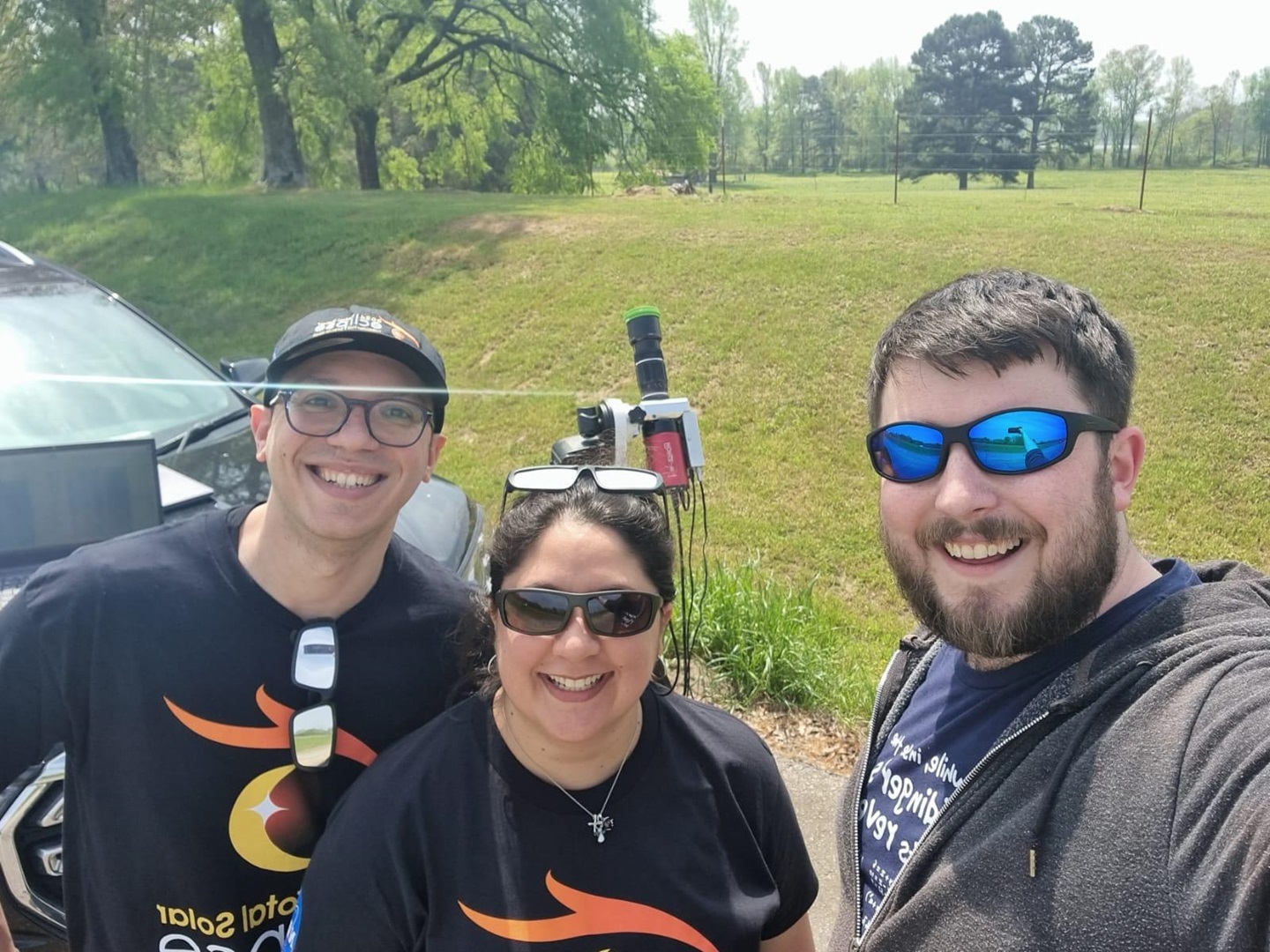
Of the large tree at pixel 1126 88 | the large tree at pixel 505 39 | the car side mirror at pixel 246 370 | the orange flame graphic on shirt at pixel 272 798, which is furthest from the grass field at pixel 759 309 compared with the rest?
the large tree at pixel 1126 88

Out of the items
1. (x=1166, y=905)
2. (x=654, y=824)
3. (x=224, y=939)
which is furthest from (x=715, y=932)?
(x=224, y=939)

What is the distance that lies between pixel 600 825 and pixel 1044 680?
2.46 feet

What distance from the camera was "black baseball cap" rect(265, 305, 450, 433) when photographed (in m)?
1.86

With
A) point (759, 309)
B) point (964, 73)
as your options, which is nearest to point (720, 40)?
point (964, 73)

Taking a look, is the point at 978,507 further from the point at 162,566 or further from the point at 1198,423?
the point at 1198,423

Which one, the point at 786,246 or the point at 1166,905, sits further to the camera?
the point at 786,246

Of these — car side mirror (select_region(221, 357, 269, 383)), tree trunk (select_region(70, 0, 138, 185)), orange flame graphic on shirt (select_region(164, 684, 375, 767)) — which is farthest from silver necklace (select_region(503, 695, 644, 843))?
tree trunk (select_region(70, 0, 138, 185))

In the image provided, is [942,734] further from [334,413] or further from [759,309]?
[759,309]

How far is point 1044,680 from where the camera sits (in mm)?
1515

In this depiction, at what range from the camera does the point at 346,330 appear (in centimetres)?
185

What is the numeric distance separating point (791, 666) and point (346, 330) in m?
2.89

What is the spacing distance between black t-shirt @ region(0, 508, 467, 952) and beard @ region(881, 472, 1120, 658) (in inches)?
42.7

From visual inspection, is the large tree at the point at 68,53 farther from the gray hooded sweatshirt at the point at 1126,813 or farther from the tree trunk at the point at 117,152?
the gray hooded sweatshirt at the point at 1126,813

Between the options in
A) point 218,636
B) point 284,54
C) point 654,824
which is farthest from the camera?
point 284,54
